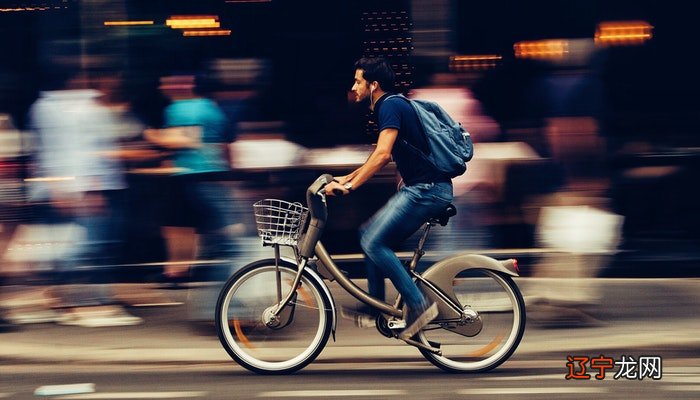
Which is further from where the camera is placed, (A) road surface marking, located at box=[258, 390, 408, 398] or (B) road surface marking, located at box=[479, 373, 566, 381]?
(B) road surface marking, located at box=[479, 373, 566, 381]

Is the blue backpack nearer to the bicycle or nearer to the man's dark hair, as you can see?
→ the man's dark hair

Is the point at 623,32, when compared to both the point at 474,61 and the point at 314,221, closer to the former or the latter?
the point at 474,61

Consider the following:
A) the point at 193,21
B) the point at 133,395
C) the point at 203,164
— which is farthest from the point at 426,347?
the point at 193,21

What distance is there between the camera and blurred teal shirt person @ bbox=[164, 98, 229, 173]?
8500 millimetres

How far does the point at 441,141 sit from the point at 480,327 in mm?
1090

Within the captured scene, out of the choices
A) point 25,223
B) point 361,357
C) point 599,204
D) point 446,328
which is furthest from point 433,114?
point 25,223

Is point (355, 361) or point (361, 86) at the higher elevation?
point (361, 86)

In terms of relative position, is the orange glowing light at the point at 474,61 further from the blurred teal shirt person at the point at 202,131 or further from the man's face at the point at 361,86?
the man's face at the point at 361,86

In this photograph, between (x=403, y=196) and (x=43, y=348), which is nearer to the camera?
(x=403, y=196)

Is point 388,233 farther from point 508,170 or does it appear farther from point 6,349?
point 508,170

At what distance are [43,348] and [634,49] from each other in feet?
18.5

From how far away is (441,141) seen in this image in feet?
21.0

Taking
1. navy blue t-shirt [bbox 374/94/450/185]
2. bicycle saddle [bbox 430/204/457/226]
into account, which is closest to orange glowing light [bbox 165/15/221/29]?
navy blue t-shirt [bbox 374/94/450/185]

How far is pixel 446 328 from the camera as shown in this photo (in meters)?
6.70
